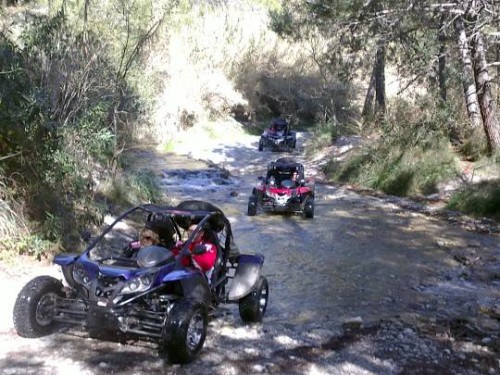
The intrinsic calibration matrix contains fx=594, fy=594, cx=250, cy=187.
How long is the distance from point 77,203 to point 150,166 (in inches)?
436

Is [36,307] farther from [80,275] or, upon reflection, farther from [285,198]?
[285,198]

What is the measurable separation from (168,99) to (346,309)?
21.5m

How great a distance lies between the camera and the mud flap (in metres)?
5.69

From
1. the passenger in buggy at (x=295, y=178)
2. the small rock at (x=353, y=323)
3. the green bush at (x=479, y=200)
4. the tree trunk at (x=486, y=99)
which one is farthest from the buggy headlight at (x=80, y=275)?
the tree trunk at (x=486, y=99)

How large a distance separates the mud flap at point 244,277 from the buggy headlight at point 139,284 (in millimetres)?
1159

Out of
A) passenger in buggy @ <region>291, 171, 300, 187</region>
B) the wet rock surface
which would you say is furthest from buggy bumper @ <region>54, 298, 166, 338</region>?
passenger in buggy @ <region>291, 171, 300, 187</region>

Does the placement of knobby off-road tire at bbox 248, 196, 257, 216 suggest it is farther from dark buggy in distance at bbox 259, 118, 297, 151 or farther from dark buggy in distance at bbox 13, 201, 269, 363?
dark buggy in distance at bbox 259, 118, 297, 151

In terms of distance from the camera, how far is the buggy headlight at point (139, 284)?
15.4 feet

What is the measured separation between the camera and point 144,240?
5.55 meters

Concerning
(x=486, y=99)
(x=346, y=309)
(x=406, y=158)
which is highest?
(x=486, y=99)

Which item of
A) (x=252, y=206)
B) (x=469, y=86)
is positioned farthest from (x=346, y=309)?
(x=469, y=86)

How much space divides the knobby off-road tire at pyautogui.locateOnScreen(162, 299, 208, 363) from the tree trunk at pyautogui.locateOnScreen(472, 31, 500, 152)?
1083 cm

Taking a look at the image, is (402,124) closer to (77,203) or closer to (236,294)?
(77,203)

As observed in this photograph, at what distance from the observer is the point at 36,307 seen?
4.95 m
